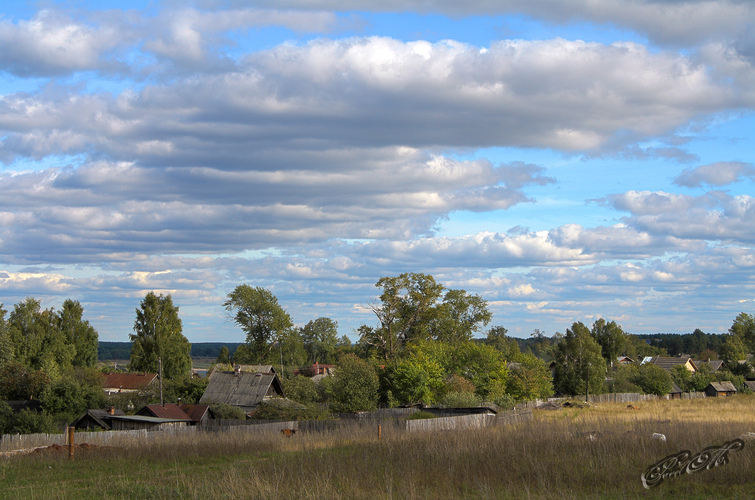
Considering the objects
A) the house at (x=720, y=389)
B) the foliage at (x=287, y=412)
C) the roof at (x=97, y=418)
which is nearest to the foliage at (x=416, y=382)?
the foliage at (x=287, y=412)

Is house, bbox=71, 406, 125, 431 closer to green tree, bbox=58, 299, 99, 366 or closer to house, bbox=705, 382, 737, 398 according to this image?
green tree, bbox=58, 299, 99, 366

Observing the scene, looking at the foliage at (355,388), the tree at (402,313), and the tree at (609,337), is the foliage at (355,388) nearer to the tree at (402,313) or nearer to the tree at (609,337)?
the tree at (402,313)

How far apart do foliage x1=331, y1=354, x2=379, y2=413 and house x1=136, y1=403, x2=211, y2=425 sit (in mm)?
8947

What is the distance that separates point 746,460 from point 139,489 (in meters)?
14.0

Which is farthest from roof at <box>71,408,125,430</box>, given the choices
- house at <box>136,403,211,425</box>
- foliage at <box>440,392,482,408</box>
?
foliage at <box>440,392,482,408</box>

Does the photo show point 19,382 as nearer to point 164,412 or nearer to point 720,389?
point 164,412

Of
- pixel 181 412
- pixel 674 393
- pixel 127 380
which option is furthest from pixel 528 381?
pixel 127 380

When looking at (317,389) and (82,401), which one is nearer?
(82,401)

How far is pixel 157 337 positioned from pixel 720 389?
69679mm

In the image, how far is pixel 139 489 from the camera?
48.3 ft

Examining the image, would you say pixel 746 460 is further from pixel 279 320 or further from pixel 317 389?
pixel 279 320

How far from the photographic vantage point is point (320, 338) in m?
129

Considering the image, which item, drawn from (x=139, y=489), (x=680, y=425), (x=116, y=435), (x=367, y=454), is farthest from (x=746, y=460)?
(x=116, y=435)

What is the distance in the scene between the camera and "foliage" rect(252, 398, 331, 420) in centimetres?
3959
